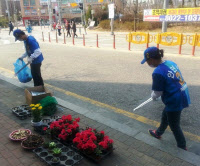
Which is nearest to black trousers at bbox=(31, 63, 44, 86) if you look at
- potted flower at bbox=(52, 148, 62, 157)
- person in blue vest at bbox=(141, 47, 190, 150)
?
potted flower at bbox=(52, 148, 62, 157)

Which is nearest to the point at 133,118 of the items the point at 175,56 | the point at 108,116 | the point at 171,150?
the point at 108,116

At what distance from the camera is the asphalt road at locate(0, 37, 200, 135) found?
521cm

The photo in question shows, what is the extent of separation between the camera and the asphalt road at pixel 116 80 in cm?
521

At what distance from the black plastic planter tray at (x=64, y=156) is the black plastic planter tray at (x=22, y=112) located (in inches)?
54.3

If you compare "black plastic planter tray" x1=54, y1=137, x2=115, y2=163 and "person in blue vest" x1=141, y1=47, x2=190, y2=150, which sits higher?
"person in blue vest" x1=141, y1=47, x2=190, y2=150

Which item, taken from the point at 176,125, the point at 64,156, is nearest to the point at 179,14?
the point at 176,125

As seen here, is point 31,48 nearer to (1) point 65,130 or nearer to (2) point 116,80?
(1) point 65,130

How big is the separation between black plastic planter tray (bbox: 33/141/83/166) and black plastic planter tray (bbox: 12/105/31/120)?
1379 mm

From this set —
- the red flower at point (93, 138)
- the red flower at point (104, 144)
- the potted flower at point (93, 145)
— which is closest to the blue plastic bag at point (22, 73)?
the potted flower at point (93, 145)

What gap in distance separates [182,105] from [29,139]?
97.6 inches

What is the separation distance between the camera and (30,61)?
563 centimetres

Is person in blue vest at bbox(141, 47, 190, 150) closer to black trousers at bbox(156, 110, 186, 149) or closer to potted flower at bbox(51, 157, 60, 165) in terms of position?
black trousers at bbox(156, 110, 186, 149)

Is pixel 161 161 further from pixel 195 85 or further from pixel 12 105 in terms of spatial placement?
pixel 195 85

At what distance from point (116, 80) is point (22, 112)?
12.0 ft
